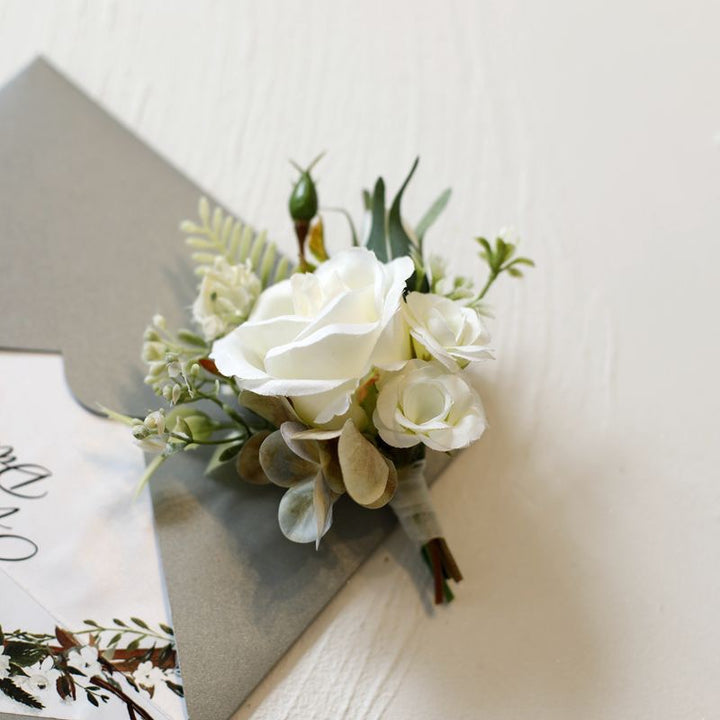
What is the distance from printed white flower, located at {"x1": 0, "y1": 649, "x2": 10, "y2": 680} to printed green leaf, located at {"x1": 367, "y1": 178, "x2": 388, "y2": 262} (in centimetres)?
40

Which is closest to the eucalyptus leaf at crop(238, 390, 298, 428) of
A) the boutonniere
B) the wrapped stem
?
the boutonniere

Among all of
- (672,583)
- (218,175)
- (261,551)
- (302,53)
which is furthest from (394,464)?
(302,53)

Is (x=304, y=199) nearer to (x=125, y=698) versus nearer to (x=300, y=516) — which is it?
(x=300, y=516)

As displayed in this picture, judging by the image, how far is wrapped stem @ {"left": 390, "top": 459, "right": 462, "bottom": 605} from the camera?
584mm

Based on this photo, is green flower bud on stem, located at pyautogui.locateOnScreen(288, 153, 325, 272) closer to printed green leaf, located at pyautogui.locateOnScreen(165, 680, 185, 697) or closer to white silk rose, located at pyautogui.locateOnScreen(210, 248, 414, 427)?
white silk rose, located at pyautogui.locateOnScreen(210, 248, 414, 427)

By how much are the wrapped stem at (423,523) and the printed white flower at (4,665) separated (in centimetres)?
30

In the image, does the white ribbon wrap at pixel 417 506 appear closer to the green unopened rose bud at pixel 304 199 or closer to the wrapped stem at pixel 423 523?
the wrapped stem at pixel 423 523

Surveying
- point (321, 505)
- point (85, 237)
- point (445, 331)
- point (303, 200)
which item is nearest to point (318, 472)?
A: point (321, 505)

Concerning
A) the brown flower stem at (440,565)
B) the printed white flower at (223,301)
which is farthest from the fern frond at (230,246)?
A: the brown flower stem at (440,565)

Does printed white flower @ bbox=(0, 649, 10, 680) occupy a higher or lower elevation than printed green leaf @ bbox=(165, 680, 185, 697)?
lower

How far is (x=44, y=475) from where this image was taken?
2.00 feet

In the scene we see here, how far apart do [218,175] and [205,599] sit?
43 centimetres

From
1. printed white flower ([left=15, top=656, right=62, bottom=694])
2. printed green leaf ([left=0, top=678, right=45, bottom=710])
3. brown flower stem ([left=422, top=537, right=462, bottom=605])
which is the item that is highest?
brown flower stem ([left=422, top=537, right=462, bottom=605])

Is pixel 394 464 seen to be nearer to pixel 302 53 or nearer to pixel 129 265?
pixel 129 265
